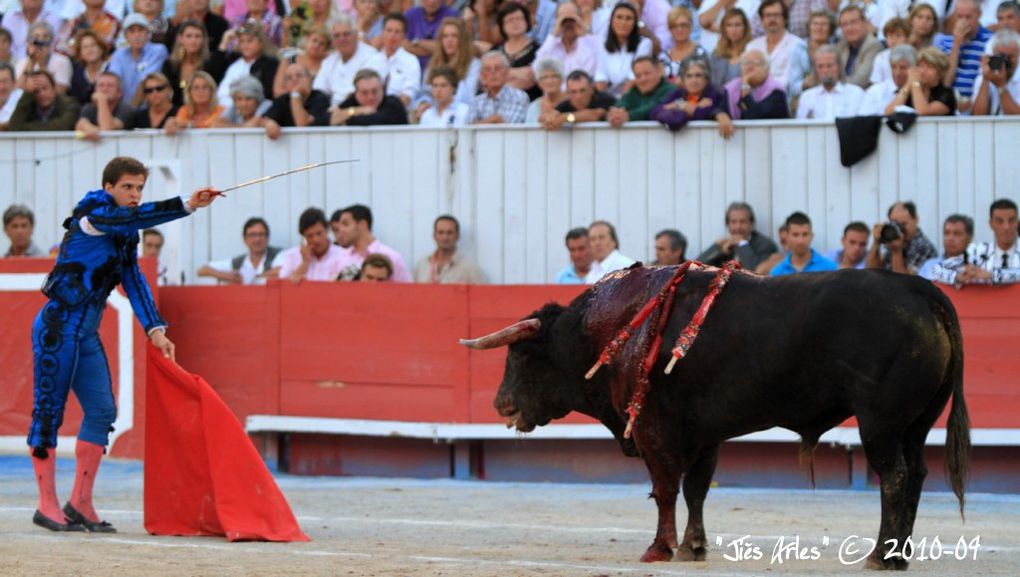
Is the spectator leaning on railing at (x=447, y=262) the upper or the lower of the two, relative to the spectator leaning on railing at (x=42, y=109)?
lower

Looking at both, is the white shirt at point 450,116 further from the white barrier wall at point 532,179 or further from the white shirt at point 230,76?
the white shirt at point 230,76

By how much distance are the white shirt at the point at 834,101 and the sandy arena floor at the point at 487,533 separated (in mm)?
2601

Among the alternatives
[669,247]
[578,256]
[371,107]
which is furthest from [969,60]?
[371,107]

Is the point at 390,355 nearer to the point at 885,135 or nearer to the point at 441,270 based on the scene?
the point at 441,270

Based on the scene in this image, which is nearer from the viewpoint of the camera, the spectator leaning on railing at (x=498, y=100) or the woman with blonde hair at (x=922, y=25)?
the woman with blonde hair at (x=922, y=25)

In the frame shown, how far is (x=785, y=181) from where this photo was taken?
1139cm

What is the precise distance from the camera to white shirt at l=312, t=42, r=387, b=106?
12.9 meters

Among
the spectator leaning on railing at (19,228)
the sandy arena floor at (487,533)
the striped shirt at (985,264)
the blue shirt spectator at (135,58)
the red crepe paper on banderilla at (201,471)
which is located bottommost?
the sandy arena floor at (487,533)

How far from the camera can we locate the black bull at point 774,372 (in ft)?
21.4

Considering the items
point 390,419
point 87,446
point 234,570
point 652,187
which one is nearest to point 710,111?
point 652,187

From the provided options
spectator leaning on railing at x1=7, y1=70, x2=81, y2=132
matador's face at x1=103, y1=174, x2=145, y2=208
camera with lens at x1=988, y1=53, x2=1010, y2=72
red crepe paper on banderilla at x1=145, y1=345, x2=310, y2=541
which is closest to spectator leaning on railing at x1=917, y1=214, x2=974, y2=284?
camera with lens at x1=988, y1=53, x2=1010, y2=72

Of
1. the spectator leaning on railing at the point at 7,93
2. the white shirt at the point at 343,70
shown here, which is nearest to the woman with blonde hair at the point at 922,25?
the white shirt at the point at 343,70

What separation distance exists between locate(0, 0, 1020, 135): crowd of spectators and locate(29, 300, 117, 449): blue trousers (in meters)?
4.53

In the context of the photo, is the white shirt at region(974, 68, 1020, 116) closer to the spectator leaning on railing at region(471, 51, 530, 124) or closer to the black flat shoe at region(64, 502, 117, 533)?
the spectator leaning on railing at region(471, 51, 530, 124)
